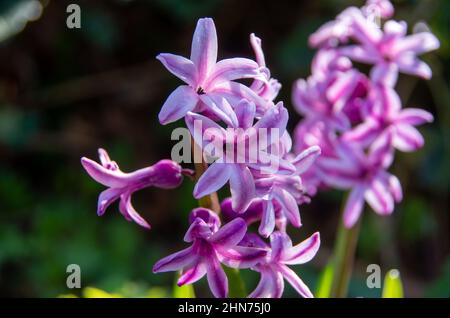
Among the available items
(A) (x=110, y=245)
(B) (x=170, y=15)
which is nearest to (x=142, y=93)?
(B) (x=170, y=15)

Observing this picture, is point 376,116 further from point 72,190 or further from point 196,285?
point 72,190

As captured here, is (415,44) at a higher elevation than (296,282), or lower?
higher

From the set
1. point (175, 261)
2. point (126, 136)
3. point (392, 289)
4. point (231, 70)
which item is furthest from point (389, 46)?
point (126, 136)

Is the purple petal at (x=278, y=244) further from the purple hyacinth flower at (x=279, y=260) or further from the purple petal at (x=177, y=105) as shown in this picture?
the purple petal at (x=177, y=105)

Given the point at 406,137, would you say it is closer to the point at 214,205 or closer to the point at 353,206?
the point at 353,206

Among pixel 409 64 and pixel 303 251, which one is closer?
pixel 303 251

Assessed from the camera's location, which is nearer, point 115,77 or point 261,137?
point 261,137

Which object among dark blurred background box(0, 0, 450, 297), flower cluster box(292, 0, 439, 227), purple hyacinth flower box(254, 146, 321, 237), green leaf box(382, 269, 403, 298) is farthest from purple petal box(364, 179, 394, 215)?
dark blurred background box(0, 0, 450, 297)
